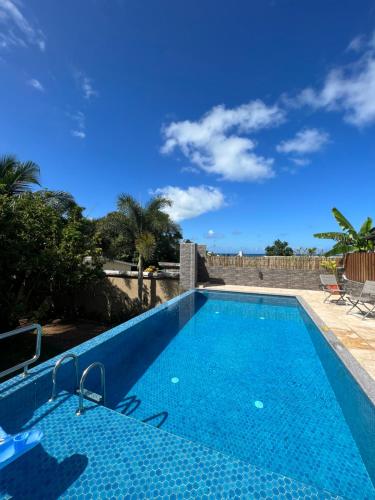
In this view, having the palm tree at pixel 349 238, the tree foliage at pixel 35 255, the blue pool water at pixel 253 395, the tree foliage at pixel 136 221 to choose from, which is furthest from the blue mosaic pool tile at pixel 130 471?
the palm tree at pixel 349 238

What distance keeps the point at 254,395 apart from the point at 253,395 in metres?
0.02

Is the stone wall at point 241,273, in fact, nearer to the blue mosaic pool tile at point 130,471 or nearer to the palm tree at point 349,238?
the palm tree at point 349,238

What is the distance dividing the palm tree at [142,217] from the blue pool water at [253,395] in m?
5.14

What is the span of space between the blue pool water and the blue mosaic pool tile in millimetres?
1114

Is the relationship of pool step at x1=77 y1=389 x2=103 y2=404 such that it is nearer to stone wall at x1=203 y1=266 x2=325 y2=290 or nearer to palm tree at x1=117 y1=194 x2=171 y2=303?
palm tree at x1=117 y1=194 x2=171 y2=303

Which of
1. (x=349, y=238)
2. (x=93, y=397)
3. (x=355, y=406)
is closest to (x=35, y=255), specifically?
(x=93, y=397)

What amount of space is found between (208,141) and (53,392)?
52.8ft

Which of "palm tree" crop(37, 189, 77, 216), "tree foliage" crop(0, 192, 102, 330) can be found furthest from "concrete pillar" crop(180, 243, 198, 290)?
"palm tree" crop(37, 189, 77, 216)

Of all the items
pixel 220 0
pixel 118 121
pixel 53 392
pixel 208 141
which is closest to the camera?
pixel 53 392

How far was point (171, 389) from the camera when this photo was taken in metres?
4.30

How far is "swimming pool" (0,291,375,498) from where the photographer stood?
2.87m

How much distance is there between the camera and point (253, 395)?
4105mm

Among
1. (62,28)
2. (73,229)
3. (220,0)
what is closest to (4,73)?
(62,28)

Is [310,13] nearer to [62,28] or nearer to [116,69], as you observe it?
[116,69]
